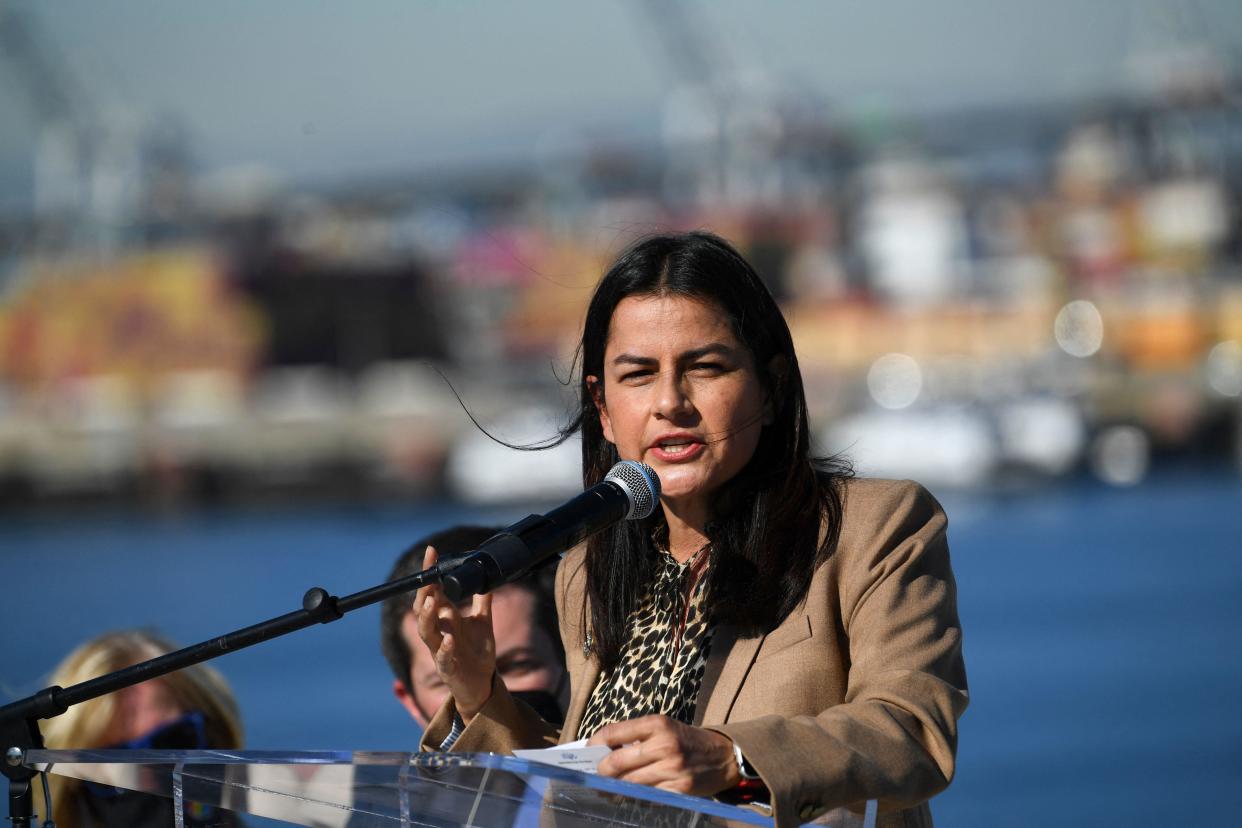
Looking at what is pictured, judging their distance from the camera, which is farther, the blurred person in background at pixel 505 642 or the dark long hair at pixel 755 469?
the blurred person in background at pixel 505 642

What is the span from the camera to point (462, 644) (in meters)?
1.40

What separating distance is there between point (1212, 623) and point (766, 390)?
1626 centimetres

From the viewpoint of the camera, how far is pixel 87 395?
35500mm

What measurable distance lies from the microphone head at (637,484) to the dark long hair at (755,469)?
12cm

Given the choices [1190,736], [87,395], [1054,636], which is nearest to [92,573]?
[87,395]

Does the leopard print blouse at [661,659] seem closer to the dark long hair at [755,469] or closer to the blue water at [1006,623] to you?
the dark long hair at [755,469]

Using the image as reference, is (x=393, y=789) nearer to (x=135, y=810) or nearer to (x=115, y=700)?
(x=135, y=810)

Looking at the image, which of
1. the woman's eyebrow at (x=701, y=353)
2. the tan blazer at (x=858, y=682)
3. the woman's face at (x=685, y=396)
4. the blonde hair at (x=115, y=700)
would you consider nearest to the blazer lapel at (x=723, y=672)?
the tan blazer at (x=858, y=682)

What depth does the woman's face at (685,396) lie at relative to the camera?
4.39 ft

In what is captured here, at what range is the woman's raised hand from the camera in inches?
52.8

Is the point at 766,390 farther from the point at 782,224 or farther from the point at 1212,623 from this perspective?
the point at 782,224

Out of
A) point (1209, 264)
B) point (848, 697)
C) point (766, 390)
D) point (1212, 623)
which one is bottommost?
point (1212, 623)

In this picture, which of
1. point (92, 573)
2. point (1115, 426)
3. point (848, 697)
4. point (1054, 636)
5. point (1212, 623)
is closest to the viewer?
point (848, 697)

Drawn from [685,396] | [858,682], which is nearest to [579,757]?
[858,682]
